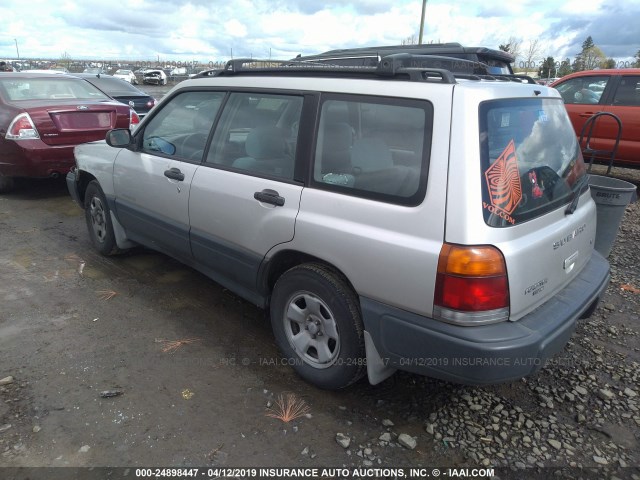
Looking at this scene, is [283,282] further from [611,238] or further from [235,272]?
[611,238]

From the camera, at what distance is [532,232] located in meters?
2.24

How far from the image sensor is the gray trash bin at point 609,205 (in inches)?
158

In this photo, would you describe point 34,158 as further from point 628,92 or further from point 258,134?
point 628,92

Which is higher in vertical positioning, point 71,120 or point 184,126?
point 184,126

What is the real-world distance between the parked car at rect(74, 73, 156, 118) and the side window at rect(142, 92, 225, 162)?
6408 millimetres

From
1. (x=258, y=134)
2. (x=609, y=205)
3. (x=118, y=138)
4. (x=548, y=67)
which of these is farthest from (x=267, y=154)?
(x=548, y=67)

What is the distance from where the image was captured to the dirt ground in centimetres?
231

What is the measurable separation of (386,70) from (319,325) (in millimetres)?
1422

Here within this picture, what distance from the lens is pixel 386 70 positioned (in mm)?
2340

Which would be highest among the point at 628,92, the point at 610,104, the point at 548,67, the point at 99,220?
the point at 548,67

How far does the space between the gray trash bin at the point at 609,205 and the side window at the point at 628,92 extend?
12.1 ft

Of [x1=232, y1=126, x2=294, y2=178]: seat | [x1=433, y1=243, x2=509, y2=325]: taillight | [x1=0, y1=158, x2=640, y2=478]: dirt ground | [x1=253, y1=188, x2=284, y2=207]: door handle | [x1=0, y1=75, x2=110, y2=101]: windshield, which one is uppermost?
[x1=0, y1=75, x2=110, y2=101]: windshield

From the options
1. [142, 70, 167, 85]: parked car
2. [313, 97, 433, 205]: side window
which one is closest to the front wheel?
[313, 97, 433, 205]: side window

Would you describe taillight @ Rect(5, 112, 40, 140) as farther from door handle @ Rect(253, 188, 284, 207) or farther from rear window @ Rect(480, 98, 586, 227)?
rear window @ Rect(480, 98, 586, 227)
